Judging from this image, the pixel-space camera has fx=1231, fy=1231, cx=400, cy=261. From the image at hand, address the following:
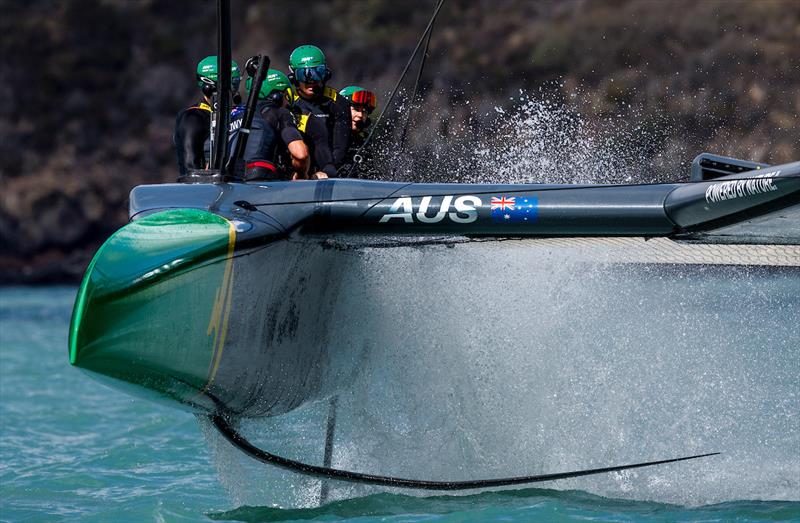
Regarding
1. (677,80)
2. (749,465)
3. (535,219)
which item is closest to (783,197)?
(535,219)

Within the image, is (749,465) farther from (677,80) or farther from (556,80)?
(556,80)

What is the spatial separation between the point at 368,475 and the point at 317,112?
7.60 feet

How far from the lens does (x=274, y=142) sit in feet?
20.3

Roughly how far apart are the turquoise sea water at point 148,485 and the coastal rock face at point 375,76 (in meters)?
6.54

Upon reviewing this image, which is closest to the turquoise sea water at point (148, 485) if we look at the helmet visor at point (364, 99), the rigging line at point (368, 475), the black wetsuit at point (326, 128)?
the rigging line at point (368, 475)

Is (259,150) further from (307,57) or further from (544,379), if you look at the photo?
(544,379)

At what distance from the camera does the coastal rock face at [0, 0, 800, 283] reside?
18.2 meters

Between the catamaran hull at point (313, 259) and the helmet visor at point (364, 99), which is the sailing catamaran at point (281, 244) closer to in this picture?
the catamaran hull at point (313, 259)

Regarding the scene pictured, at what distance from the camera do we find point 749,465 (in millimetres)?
5543

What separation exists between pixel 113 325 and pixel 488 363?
1.85 meters

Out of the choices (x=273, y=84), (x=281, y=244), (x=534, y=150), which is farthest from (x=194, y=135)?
(x=534, y=150)

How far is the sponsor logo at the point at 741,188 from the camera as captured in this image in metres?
4.35

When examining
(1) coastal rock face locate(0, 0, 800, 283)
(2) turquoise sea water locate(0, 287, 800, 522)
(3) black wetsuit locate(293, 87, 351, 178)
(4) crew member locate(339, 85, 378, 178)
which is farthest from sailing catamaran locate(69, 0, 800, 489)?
(1) coastal rock face locate(0, 0, 800, 283)

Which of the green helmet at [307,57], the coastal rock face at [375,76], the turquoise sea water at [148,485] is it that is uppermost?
the coastal rock face at [375,76]
